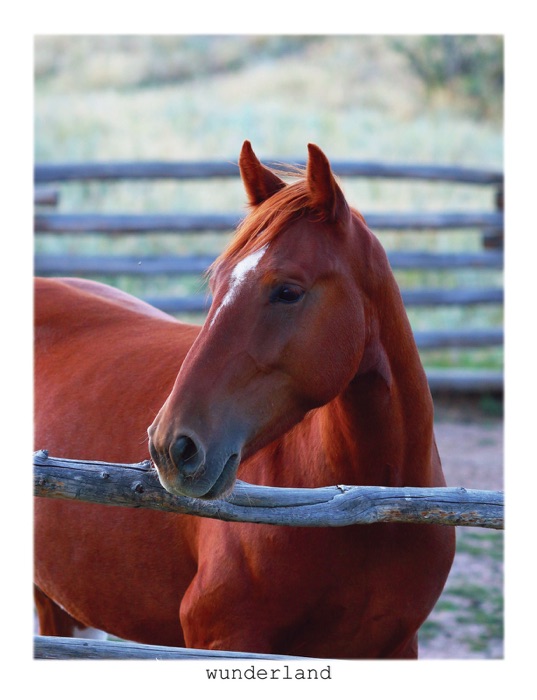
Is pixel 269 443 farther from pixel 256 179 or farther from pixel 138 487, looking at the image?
pixel 256 179

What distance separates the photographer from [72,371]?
126 inches

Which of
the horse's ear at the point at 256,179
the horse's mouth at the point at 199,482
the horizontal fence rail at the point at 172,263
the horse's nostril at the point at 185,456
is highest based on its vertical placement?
the horizontal fence rail at the point at 172,263

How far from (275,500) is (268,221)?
71cm

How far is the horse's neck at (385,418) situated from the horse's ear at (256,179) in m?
0.46

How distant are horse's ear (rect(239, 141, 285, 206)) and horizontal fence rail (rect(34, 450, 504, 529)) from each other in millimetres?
840

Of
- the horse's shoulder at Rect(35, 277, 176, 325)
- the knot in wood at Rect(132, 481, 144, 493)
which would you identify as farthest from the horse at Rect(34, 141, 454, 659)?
the horse's shoulder at Rect(35, 277, 176, 325)

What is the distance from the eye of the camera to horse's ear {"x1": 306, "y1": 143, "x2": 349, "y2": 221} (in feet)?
6.57

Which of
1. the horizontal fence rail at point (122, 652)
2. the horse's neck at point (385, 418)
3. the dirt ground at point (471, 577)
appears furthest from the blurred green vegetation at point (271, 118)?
the horizontal fence rail at point (122, 652)

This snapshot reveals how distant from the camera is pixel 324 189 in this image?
80.4 inches

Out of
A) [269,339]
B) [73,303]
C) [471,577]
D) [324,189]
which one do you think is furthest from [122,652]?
[471,577]

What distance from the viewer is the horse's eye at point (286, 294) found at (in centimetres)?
194

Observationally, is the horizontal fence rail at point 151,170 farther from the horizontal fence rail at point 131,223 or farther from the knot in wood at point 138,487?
the knot in wood at point 138,487

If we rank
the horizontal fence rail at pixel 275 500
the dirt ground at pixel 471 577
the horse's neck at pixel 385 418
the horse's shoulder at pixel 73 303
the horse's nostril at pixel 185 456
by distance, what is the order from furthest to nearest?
the dirt ground at pixel 471 577 → the horse's shoulder at pixel 73 303 → the horse's neck at pixel 385 418 → the horizontal fence rail at pixel 275 500 → the horse's nostril at pixel 185 456
